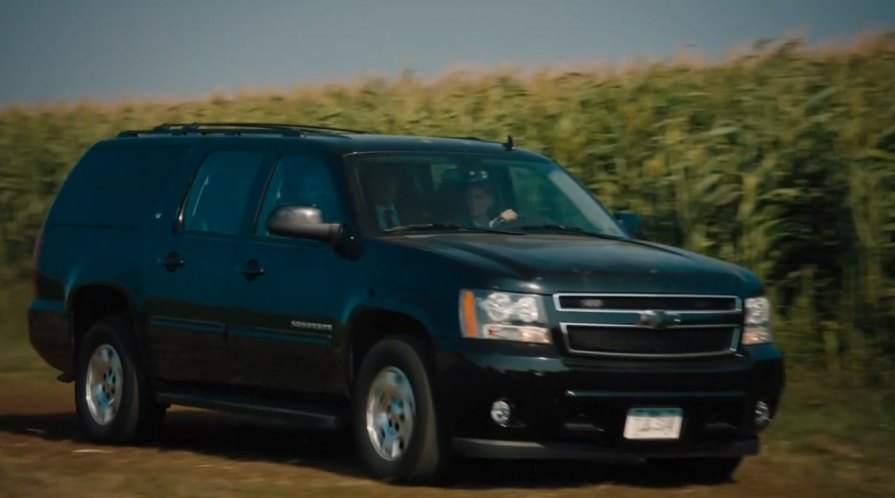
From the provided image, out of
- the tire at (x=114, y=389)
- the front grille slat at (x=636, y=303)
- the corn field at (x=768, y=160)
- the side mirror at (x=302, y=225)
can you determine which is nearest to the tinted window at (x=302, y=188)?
the side mirror at (x=302, y=225)

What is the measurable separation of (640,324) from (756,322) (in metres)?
0.83

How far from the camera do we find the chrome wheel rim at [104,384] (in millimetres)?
11273

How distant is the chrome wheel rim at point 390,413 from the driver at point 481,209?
113 cm

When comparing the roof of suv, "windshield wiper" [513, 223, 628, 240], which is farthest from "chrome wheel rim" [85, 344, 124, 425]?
"windshield wiper" [513, 223, 628, 240]

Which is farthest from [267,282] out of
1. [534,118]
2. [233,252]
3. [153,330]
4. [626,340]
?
[534,118]

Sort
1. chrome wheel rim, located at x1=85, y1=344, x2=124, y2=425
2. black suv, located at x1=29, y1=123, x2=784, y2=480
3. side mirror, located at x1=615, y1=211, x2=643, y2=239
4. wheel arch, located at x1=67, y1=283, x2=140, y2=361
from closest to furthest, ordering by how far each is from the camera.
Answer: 1. black suv, located at x1=29, y1=123, x2=784, y2=480
2. side mirror, located at x1=615, y1=211, x2=643, y2=239
3. chrome wheel rim, located at x1=85, y1=344, x2=124, y2=425
4. wheel arch, located at x1=67, y1=283, x2=140, y2=361

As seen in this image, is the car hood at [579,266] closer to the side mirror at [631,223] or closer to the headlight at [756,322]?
the headlight at [756,322]

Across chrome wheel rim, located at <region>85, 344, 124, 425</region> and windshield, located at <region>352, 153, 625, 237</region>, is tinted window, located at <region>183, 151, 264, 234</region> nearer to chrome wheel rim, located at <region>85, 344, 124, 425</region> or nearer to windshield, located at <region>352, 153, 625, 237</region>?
windshield, located at <region>352, 153, 625, 237</region>

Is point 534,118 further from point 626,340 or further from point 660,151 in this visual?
point 626,340

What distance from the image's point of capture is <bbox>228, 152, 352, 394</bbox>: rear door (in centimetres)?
958

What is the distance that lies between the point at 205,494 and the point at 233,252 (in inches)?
81.4

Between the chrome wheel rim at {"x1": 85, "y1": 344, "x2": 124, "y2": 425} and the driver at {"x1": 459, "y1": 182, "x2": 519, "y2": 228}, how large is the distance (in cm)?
261

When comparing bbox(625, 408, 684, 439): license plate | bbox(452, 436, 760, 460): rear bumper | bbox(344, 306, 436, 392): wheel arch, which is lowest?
bbox(452, 436, 760, 460): rear bumper

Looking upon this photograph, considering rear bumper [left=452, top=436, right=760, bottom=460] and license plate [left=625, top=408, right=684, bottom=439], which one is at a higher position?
license plate [left=625, top=408, right=684, bottom=439]
